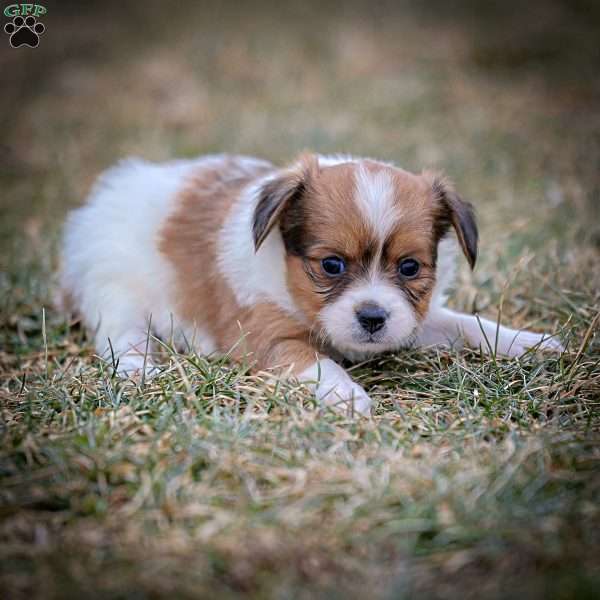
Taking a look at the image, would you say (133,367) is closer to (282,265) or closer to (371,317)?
(282,265)

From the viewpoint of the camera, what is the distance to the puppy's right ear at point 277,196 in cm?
388

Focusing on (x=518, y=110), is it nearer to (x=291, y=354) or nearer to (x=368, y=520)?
(x=291, y=354)

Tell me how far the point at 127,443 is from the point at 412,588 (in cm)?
149

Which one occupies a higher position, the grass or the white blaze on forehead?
the white blaze on forehead

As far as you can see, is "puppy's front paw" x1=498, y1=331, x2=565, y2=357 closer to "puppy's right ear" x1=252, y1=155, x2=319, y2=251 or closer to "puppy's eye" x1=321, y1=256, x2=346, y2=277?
"puppy's eye" x1=321, y1=256, x2=346, y2=277

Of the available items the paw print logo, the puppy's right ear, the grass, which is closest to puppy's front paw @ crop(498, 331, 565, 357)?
the grass

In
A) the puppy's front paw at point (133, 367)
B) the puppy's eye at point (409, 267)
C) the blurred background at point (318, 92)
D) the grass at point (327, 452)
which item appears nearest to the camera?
the grass at point (327, 452)

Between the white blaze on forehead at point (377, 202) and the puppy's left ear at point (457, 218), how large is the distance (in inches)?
17.7

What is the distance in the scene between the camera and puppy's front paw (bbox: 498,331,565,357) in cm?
430

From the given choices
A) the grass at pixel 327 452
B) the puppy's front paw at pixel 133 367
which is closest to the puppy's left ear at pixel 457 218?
the grass at pixel 327 452

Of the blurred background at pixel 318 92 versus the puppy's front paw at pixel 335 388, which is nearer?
the puppy's front paw at pixel 335 388

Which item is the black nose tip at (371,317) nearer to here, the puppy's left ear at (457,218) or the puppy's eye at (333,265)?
the puppy's eye at (333,265)

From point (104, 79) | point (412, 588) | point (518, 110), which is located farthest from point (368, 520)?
point (104, 79)

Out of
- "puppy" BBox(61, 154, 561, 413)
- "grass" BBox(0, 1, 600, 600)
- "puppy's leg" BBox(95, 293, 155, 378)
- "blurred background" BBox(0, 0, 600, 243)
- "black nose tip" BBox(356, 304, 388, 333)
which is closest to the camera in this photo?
"grass" BBox(0, 1, 600, 600)
